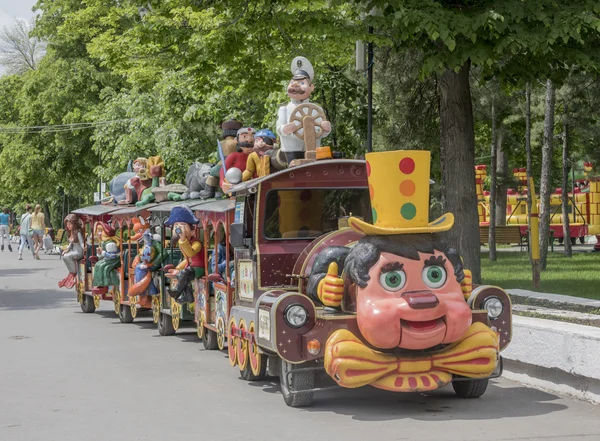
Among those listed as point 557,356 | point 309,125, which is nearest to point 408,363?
point 557,356

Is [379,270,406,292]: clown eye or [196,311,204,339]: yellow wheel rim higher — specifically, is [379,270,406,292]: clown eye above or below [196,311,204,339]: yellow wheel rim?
above

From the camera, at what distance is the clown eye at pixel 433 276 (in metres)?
9.02

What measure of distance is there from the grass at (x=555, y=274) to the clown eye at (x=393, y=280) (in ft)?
27.8

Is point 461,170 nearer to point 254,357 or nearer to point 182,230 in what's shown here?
point 182,230

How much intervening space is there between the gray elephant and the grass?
610 cm

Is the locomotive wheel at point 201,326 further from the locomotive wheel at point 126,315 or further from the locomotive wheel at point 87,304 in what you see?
the locomotive wheel at point 87,304

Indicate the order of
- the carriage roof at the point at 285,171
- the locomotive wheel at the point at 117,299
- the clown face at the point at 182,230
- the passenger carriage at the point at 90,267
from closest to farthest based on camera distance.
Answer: the carriage roof at the point at 285,171 → the clown face at the point at 182,230 → the locomotive wheel at the point at 117,299 → the passenger carriage at the point at 90,267

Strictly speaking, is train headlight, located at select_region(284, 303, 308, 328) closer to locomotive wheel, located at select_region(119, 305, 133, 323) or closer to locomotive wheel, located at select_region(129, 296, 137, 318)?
locomotive wheel, located at select_region(129, 296, 137, 318)

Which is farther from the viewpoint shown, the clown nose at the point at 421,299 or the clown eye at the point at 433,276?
the clown eye at the point at 433,276

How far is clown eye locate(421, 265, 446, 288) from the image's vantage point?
29.6 ft

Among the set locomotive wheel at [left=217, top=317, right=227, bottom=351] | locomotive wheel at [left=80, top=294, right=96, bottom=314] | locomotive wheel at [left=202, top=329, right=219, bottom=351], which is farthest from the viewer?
locomotive wheel at [left=80, top=294, right=96, bottom=314]

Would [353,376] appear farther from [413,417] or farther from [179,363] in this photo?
[179,363]

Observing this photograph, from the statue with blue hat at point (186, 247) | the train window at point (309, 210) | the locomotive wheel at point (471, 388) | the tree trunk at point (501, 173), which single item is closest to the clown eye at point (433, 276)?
the locomotive wheel at point (471, 388)

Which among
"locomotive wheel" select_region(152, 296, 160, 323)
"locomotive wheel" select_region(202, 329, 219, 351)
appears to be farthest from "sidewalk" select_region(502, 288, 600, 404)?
"locomotive wheel" select_region(152, 296, 160, 323)
